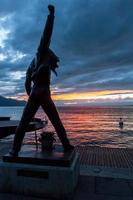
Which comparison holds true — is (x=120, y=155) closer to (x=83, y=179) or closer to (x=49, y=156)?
(x=83, y=179)

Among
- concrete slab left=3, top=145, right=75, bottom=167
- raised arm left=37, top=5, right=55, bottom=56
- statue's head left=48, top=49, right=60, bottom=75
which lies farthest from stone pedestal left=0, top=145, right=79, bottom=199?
raised arm left=37, top=5, right=55, bottom=56

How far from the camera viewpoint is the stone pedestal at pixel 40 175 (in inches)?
224

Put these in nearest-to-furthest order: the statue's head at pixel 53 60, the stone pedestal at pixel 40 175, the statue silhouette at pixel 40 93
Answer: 1. the stone pedestal at pixel 40 175
2. the statue silhouette at pixel 40 93
3. the statue's head at pixel 53 60

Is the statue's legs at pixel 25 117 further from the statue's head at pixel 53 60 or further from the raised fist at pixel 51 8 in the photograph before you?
the raised fist at pixel 51 8

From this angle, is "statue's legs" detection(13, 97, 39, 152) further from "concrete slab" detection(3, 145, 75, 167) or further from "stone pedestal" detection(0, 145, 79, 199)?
"stone pedestal" detection(0, 145, 79, 199)

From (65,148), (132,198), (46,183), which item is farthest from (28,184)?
(132,198)

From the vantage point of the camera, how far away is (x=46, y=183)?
577 cm

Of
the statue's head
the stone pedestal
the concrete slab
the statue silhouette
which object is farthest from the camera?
the statue's head

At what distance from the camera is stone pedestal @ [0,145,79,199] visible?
5.68 metres

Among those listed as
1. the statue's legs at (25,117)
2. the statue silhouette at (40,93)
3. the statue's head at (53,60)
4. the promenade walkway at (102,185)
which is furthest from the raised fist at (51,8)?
the promenade walkway at (102,185)

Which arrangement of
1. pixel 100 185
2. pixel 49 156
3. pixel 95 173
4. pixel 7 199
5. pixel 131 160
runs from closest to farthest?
pixel 7 199 → pixel 49 156 → pixel 100 185 → pixel 95 173 → pixel 131 160

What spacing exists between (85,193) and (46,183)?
39.5 inches

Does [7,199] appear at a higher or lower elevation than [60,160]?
lower

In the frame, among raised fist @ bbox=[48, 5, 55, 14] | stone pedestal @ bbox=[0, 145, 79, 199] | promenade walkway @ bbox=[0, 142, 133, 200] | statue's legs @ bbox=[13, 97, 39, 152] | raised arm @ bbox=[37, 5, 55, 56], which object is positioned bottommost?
promenade walkway @ bbox=[0, 142, 133, 200]
